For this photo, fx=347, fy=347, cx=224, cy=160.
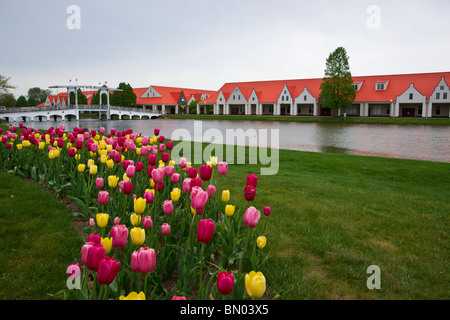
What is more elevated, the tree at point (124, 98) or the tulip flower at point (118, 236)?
the tree at point (124, 98)

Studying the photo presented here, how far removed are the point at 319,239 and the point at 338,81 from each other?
151 ft

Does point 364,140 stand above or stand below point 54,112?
below

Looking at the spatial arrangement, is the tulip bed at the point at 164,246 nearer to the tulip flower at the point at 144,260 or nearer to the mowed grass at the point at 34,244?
the tulip flower at the point at 144,260

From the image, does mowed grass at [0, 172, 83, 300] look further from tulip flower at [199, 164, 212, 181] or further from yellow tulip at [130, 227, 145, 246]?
tulip flower at [199, 164, 212, 181]

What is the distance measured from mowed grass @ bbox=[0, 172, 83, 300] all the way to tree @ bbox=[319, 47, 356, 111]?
46005mm

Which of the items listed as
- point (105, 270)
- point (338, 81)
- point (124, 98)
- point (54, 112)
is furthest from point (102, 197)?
point (124, 98)

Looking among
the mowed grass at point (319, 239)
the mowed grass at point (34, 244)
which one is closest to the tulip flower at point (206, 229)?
the mowed grass at point (319, 239)

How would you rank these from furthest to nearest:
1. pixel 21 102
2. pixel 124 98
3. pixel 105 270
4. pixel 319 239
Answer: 1. pixel 21 102
2. pixel 124 98
3. pixel 319 239
4. pixel 105 270

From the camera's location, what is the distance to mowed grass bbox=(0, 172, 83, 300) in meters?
2.95

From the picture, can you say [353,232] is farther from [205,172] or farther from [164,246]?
[164,246]

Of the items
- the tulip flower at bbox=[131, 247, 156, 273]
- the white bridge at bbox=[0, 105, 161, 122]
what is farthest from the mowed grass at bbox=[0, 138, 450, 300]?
the white bridge at bbox=[0, 105, 161, 122]

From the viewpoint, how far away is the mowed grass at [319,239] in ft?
10.1

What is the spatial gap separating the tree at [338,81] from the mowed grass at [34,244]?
151ft

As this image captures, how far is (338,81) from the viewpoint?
46.4m
